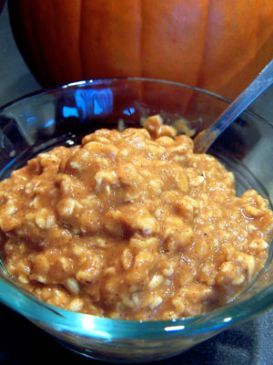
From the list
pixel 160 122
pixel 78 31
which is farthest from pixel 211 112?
pixel 78 31

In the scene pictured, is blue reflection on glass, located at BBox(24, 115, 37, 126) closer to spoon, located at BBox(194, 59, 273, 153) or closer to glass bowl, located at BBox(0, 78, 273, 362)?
glass bowl, located at BBox(0, 78, 273, 362)

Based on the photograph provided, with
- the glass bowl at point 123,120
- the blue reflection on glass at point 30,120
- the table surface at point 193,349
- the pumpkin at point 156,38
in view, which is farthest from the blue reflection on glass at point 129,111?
the table surface at point 193,349

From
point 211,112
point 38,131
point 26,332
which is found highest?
point 211,112

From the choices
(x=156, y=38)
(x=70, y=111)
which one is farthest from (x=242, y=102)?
(x=70, y=111)

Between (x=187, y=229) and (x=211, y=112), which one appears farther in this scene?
(x=211, y=112)

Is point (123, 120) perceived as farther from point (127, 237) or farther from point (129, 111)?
point (127, 237)

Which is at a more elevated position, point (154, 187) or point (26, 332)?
point (154, 187)

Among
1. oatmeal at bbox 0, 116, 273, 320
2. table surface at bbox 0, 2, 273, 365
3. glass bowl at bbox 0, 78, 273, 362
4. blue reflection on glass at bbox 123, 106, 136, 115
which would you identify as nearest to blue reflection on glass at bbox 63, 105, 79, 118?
glass bowl at bbox 0, 78, 273, 362

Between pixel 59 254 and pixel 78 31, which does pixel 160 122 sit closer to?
pixel 78 31
